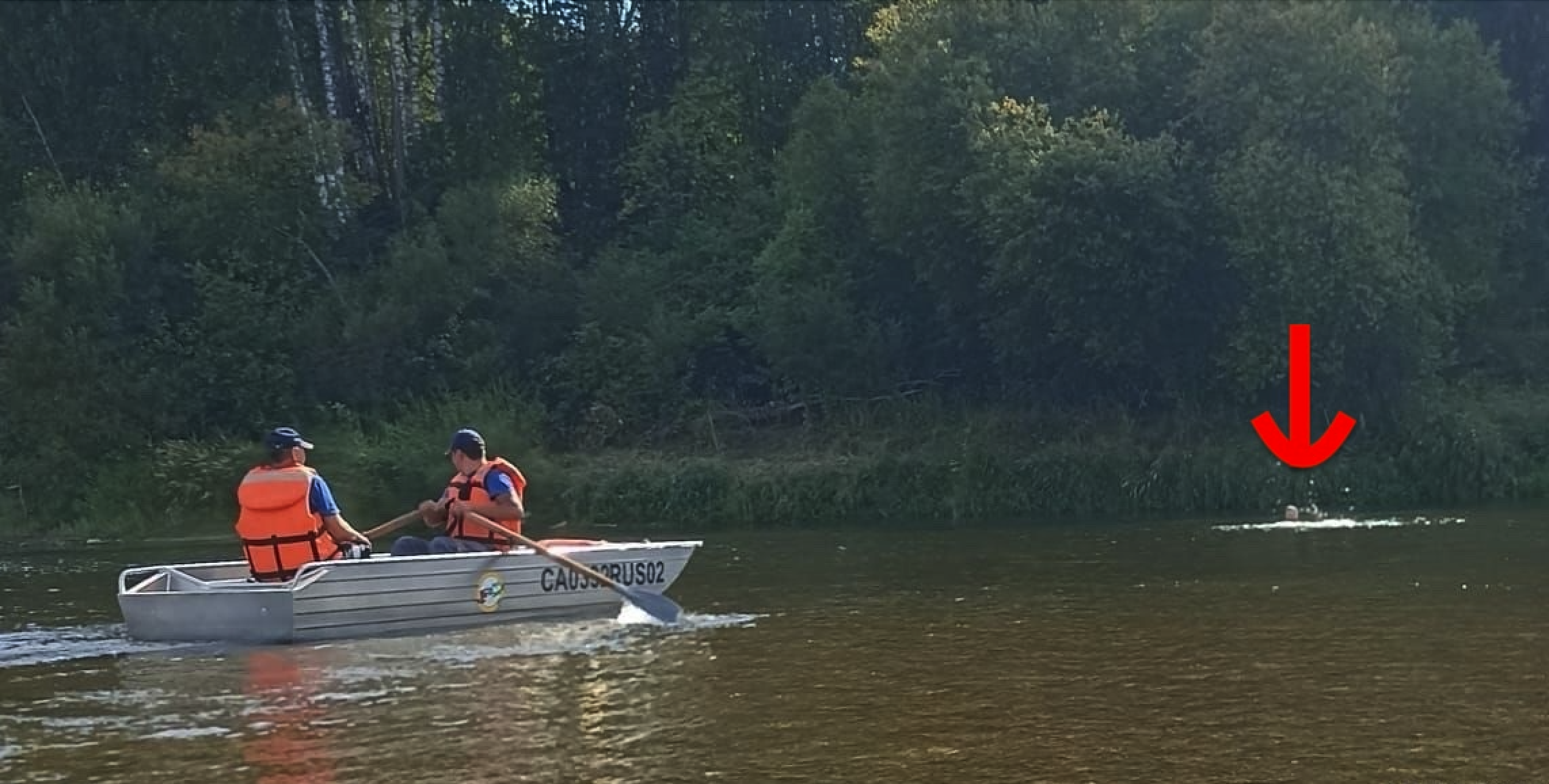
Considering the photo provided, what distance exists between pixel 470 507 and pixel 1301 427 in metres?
17.9

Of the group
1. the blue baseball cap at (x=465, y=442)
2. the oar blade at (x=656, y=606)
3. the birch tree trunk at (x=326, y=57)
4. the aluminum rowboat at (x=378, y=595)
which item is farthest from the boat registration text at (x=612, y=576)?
the birch tree trunk at (x=326, y=57)

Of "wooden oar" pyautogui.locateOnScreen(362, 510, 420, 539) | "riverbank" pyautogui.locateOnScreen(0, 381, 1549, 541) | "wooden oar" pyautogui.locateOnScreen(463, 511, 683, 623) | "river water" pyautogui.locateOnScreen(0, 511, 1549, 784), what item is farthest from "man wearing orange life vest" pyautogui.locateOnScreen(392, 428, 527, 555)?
"riverbank" pyautogui.locateOnScreen(0, 381, 1549, 541)

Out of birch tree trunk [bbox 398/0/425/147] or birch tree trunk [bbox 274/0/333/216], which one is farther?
birch tree trunk [bbox 398/0/425/147]

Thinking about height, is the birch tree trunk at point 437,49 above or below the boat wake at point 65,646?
above

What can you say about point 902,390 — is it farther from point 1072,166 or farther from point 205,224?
point 205,224

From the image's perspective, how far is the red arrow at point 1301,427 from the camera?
2836cm

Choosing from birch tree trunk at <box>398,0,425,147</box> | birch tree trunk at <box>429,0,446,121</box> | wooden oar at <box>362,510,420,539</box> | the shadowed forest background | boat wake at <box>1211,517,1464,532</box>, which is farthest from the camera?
birch tree trunk at <box>429,0,446,121</box>

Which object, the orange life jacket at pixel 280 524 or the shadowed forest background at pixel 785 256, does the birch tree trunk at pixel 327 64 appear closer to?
the shadowed forest background at pixel 785 256

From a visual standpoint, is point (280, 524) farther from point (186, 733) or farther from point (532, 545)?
point (186, 733)

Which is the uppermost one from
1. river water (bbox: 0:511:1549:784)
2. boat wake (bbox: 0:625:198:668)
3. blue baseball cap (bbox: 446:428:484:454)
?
blue baseball cap (bbox: 446:428:484:454)

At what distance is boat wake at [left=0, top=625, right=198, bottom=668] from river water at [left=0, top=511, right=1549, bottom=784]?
0.05 metres

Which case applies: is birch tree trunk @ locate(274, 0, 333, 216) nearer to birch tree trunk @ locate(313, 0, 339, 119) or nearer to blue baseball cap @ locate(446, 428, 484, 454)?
birch tree trunk @ locate(313, 0, 339, 119)

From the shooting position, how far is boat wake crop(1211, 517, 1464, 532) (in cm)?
2317

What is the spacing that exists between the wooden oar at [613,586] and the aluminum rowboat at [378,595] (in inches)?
5.7
